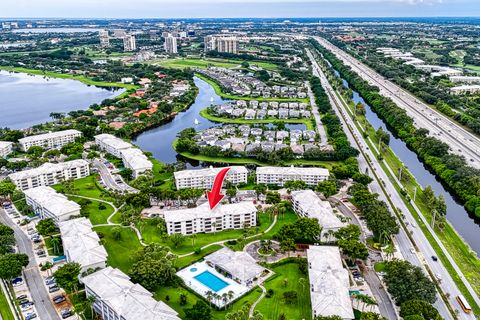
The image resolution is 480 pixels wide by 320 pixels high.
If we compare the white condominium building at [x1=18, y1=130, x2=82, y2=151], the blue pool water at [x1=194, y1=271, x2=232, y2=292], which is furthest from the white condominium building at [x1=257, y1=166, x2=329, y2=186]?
the white condominium building at [x1=18, y1=130, x2=82, y2=151]

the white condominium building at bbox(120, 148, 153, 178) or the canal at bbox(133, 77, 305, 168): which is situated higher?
the white condominium building at bbox(120, 148, 153, 178)

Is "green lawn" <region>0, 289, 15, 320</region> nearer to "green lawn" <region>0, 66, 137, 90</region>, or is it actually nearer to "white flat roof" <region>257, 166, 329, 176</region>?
"white flat roof" <region>257, 166, 329, 176</region>

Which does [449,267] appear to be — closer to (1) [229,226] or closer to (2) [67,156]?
(1) [229,226]

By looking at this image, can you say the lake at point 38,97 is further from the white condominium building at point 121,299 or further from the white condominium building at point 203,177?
the white condominium building at point 121,299

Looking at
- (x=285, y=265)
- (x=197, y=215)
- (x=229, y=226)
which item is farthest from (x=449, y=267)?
(x=197, y=215)

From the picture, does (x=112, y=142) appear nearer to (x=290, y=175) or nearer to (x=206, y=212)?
(x=206, y=212)
